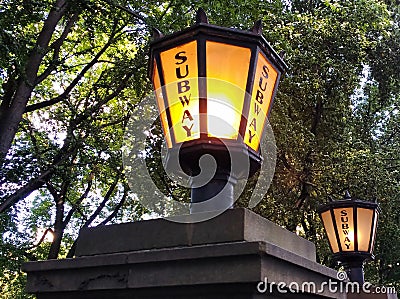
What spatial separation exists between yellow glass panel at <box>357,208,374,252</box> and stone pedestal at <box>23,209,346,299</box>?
2.91 m

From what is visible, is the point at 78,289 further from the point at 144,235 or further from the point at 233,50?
the point at 233,50

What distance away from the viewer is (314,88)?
9828 millimetres

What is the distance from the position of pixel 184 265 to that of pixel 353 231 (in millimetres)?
3506

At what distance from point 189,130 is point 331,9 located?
950cm

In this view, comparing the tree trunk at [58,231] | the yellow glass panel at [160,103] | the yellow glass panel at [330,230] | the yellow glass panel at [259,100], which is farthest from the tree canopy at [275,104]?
the yellow glass panel at [259,100]

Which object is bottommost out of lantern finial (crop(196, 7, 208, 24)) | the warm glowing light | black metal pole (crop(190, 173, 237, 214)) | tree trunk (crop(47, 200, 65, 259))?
black metal pole (crop(190, 173, 237, 214))

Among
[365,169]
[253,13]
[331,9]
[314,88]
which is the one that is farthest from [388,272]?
[253,13]

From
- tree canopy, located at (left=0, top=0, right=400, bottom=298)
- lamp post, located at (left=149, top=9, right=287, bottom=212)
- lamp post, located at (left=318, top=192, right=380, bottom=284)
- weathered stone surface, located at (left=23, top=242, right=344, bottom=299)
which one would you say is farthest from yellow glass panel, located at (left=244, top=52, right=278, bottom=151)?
tree canopy, located at (left=0, top=0, right=400, bottom=298)

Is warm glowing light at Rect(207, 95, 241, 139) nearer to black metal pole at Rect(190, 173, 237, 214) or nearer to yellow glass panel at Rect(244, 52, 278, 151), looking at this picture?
yellow glass panel at Rect(244, 52, 278, 151)

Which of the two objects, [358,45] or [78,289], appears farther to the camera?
[358,45]

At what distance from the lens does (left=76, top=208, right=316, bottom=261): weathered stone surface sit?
1541 millimetres

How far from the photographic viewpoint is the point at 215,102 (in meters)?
1.83

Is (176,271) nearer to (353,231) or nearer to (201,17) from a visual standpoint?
(201,17)

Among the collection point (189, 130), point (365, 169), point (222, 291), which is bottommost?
point (222, 291)
